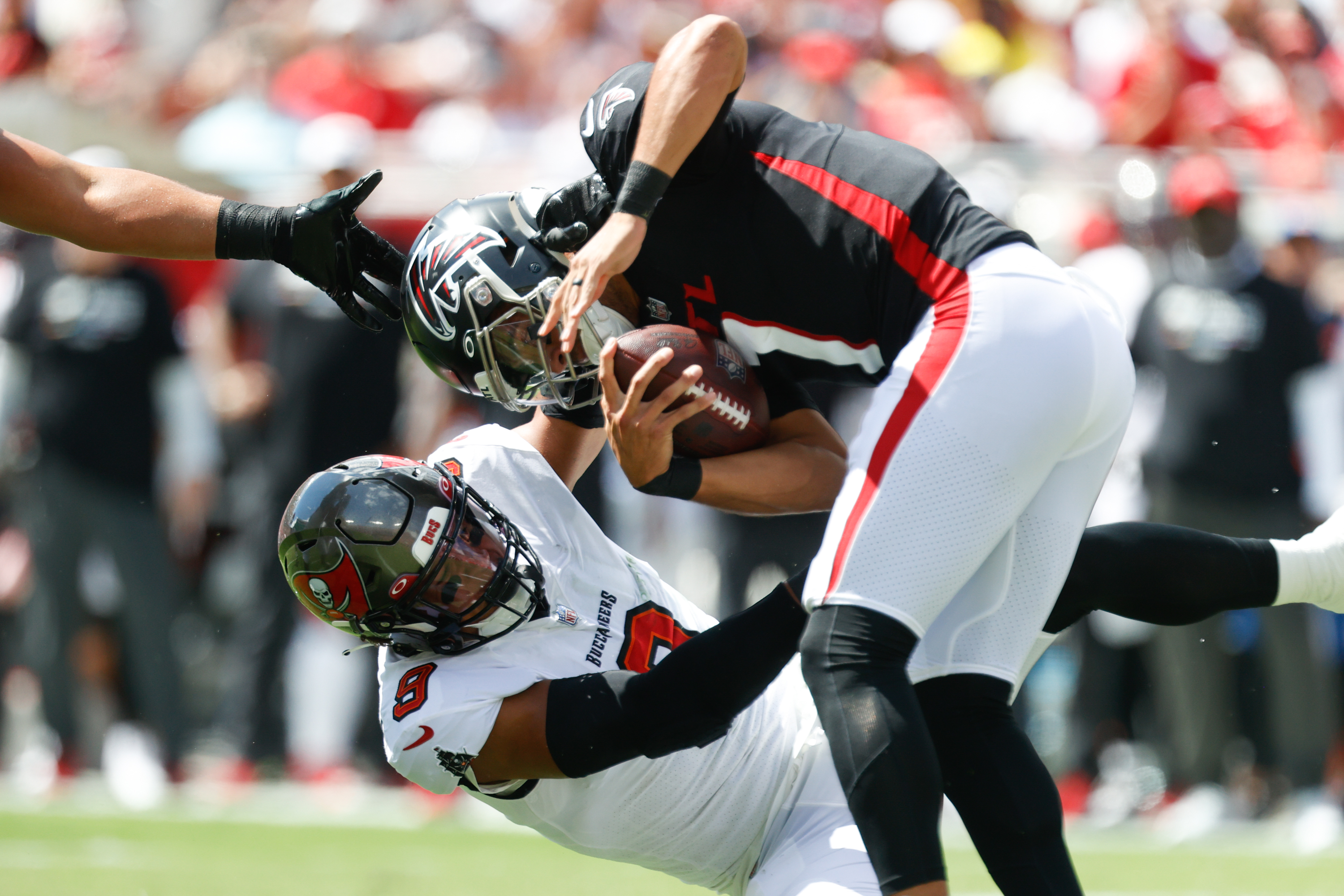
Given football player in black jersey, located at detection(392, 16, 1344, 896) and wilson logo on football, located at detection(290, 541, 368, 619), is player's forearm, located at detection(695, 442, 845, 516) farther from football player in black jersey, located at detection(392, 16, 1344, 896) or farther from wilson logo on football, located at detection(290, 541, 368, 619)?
wilson logo on football, located at detection(290, 541, 368, 619)

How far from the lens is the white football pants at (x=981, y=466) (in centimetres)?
262

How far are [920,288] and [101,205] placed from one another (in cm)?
186

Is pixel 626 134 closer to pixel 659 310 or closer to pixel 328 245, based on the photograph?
pixel 659 310

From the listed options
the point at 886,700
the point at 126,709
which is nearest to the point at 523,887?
the point at 886,700

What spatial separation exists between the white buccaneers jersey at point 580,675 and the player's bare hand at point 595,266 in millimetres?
633

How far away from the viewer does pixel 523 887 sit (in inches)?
182

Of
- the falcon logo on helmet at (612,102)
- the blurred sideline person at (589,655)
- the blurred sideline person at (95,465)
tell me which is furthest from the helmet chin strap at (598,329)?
the blurred sideline person at (95,465)

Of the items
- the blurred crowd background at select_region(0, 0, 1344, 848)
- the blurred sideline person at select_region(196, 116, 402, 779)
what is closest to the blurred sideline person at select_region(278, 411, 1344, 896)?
the blurred crowd background at select_region(0, 0, 1344, 848)

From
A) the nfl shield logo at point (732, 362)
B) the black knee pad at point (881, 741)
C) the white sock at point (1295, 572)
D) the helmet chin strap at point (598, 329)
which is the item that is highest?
the helmet chin strap at point (598, 329)

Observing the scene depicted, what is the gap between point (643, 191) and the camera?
9.02ft

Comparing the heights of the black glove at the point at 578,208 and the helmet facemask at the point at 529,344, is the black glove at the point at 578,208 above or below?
above

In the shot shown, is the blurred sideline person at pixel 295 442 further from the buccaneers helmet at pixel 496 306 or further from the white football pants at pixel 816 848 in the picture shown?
the white football pants at pixel 816 848

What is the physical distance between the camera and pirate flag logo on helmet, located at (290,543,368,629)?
9.61 ft

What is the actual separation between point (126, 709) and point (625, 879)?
2.99 m
